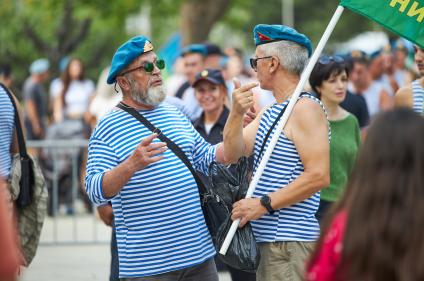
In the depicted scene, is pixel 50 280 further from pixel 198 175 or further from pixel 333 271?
pixel 333 271

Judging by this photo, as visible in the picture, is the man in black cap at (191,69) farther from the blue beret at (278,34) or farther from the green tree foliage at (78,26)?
the green tree foliage at (78,26)

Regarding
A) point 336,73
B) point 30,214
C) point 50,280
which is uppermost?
point 336,73

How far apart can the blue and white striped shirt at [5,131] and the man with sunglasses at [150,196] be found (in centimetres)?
133

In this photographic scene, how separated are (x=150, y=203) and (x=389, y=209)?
8.48 feet

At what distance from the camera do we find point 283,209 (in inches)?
237

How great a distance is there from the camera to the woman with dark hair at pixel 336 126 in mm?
7770

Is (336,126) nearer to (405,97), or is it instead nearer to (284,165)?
(405,97)

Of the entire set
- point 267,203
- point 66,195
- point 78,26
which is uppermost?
point 78,26

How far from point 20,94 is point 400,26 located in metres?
21.3

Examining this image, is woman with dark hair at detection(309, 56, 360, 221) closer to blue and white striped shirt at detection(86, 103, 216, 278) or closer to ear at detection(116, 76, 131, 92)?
blue and white striped shirt at detection(86, 103, 216, 278)

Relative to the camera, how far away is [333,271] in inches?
149

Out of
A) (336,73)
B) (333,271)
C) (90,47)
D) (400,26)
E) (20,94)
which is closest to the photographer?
(333,271)

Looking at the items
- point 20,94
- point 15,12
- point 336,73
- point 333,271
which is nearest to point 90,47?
point 15,12

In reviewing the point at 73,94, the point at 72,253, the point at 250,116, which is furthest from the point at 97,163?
the point at 73,94
